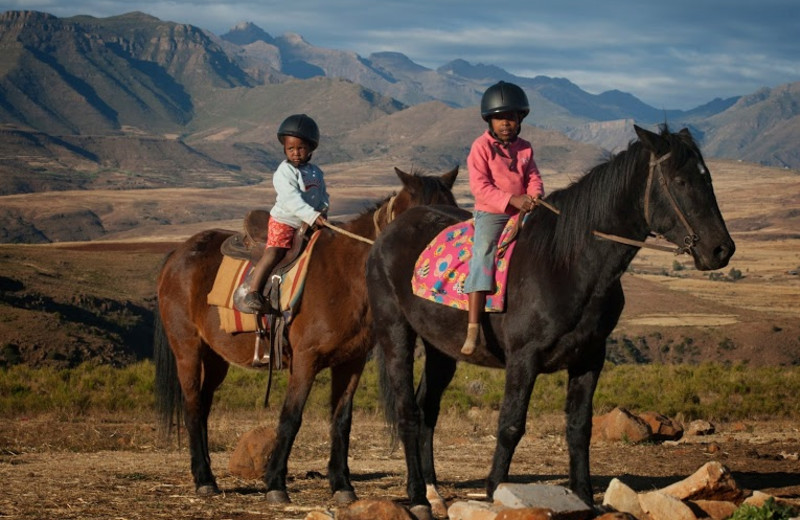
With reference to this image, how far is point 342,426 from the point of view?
9148 millimetres

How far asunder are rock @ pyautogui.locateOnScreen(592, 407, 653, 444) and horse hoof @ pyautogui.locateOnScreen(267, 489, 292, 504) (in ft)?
17.9

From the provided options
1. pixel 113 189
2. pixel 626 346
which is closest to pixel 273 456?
pixel 626 346

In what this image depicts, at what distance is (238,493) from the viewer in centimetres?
951

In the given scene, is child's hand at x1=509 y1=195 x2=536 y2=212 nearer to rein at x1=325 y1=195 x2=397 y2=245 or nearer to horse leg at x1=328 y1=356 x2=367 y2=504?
rein at x1=325 y1=195 x2=397 y2=245

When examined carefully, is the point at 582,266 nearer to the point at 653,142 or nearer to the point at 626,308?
the point at 653,142

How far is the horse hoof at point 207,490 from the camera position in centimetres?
930

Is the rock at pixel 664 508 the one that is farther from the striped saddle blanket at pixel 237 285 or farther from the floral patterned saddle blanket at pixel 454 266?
the striped saddle blanket at pixel 237 285

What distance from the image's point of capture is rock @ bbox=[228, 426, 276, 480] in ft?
33.6

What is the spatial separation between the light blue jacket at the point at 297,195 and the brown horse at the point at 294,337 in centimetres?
33

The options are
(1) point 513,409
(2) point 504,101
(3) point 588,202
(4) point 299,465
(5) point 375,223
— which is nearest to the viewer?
(1) point 513,409

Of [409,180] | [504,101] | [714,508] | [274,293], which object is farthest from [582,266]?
[274,293]

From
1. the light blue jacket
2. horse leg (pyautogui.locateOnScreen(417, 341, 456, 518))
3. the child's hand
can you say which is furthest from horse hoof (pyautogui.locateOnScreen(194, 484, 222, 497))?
the child's hand

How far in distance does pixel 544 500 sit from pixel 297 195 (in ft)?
13.3

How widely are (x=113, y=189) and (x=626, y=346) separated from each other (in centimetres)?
15744
